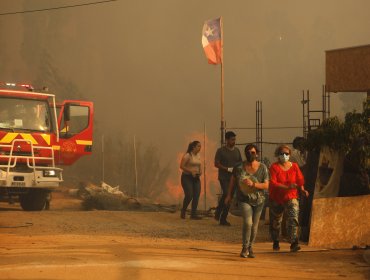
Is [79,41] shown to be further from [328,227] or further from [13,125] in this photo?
[328,227]

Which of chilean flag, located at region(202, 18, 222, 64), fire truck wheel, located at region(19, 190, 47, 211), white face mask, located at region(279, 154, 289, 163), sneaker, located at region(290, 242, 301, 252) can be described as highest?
chilean flag, located at region(202, 18, 222, 64)

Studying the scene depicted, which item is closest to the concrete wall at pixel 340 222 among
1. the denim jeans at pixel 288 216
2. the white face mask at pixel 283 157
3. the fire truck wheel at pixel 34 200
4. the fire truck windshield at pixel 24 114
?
the denim jeans at pixel 288 216

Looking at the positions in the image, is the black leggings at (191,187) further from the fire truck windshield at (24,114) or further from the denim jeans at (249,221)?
the denim jeans at (249,221)

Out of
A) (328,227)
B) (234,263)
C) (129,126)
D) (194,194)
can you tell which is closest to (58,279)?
(234,263)

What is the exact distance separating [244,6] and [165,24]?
693cm

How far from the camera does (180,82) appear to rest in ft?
199

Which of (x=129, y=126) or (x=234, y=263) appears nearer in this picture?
(x=234, y=263)

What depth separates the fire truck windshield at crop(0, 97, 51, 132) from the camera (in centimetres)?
1628

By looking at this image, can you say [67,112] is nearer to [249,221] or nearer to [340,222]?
[340,222]

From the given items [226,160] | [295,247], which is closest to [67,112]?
[226,160]

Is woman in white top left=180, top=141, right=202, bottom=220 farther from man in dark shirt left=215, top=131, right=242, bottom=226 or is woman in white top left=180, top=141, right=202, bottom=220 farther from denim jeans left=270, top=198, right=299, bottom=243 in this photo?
denim jeans left=270, top=198, right=299, bottom=243

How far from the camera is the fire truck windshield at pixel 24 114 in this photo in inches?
641

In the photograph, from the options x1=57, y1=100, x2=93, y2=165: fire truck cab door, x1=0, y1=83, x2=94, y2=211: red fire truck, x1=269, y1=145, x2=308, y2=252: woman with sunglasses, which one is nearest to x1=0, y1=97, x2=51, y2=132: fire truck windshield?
x1=0, y1=83, x2=94, y2=211: red fire truck

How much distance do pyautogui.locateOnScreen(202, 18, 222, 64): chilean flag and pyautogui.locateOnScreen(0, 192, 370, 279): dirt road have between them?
9368mm
